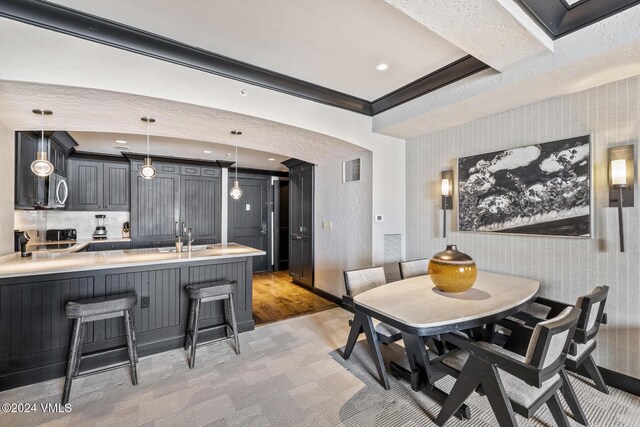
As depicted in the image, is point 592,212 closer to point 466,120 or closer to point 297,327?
point 466,120

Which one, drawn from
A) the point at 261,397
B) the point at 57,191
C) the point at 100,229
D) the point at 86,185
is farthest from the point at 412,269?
the point at 86,185

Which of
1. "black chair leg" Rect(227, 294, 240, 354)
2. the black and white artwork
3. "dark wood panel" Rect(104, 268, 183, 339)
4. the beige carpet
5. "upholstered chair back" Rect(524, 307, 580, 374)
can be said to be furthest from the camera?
"black chair leg" Rect(227, 294, 240, 354)

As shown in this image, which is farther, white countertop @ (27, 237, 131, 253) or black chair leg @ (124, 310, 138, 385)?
white countertop @ (27, 237, 131, 253)

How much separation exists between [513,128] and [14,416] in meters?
4.73

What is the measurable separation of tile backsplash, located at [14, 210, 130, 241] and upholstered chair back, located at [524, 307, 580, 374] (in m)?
5.87

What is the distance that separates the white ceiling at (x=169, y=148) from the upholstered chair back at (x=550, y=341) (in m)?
4.47

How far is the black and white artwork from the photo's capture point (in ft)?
7.55

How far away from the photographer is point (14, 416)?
184 cm

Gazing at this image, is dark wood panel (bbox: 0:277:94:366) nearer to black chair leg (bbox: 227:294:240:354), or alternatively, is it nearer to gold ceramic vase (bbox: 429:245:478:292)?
black chair leg (bbox: 227:294:240:354)

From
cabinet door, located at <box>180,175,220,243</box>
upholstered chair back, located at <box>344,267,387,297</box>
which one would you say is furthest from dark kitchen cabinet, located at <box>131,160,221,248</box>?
upholstered chair back, located at <box>344,267,387,297</box>

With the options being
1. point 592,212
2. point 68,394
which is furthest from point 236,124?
point 592,212

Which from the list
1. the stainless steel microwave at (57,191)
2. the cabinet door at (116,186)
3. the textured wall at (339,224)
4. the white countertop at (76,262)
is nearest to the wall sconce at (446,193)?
the textured wall at (339,224)

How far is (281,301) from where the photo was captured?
4.27m

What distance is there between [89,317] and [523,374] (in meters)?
2.93
